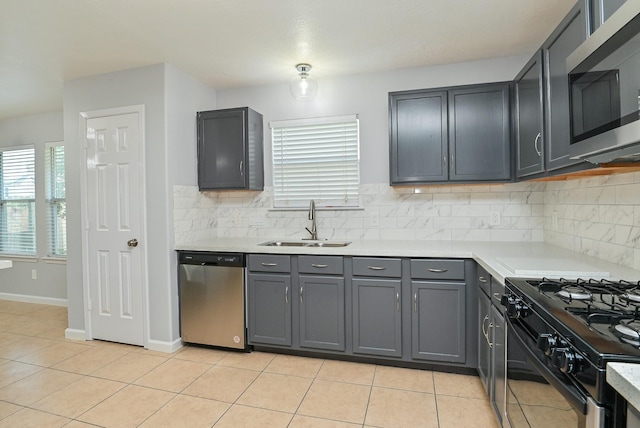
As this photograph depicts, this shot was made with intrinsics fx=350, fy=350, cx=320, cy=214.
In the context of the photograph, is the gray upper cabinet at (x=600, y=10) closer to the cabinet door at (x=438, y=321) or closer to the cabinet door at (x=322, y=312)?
the cabinet door at (x=438, y=321)

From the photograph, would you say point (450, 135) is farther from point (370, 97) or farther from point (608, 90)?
point (608, 90)

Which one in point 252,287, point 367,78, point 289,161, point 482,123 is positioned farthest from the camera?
point 289,161

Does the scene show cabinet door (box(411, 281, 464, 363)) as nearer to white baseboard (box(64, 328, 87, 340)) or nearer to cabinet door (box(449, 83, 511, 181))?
cabinet door (box(449, 83, 511, 181))

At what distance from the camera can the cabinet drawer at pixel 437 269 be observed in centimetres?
255

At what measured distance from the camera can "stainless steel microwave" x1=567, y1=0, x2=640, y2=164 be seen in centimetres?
102

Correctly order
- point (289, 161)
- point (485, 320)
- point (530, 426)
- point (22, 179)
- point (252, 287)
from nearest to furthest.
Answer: point (530, 426) < point (485, 320) < point (252, 287) < point (289, 161) < point (22, 179)

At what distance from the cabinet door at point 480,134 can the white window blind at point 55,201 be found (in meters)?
4.85

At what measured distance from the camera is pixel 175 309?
125 inches

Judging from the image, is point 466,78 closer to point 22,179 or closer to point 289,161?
point 289,161

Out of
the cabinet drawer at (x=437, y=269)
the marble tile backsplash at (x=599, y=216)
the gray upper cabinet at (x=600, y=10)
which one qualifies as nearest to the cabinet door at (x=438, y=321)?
the cabinet drawer at (x=437, y=269)

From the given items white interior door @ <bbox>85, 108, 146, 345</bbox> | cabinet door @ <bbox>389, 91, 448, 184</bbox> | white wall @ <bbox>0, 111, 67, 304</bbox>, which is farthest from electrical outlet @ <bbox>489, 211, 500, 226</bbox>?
white wall @ <bbox>0, 111, 67, 304</bbox>

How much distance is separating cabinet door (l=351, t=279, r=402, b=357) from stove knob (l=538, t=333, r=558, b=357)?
1509mm

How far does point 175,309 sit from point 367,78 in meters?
2.82

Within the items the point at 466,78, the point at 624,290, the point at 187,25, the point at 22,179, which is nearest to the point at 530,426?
the point at 624,290
